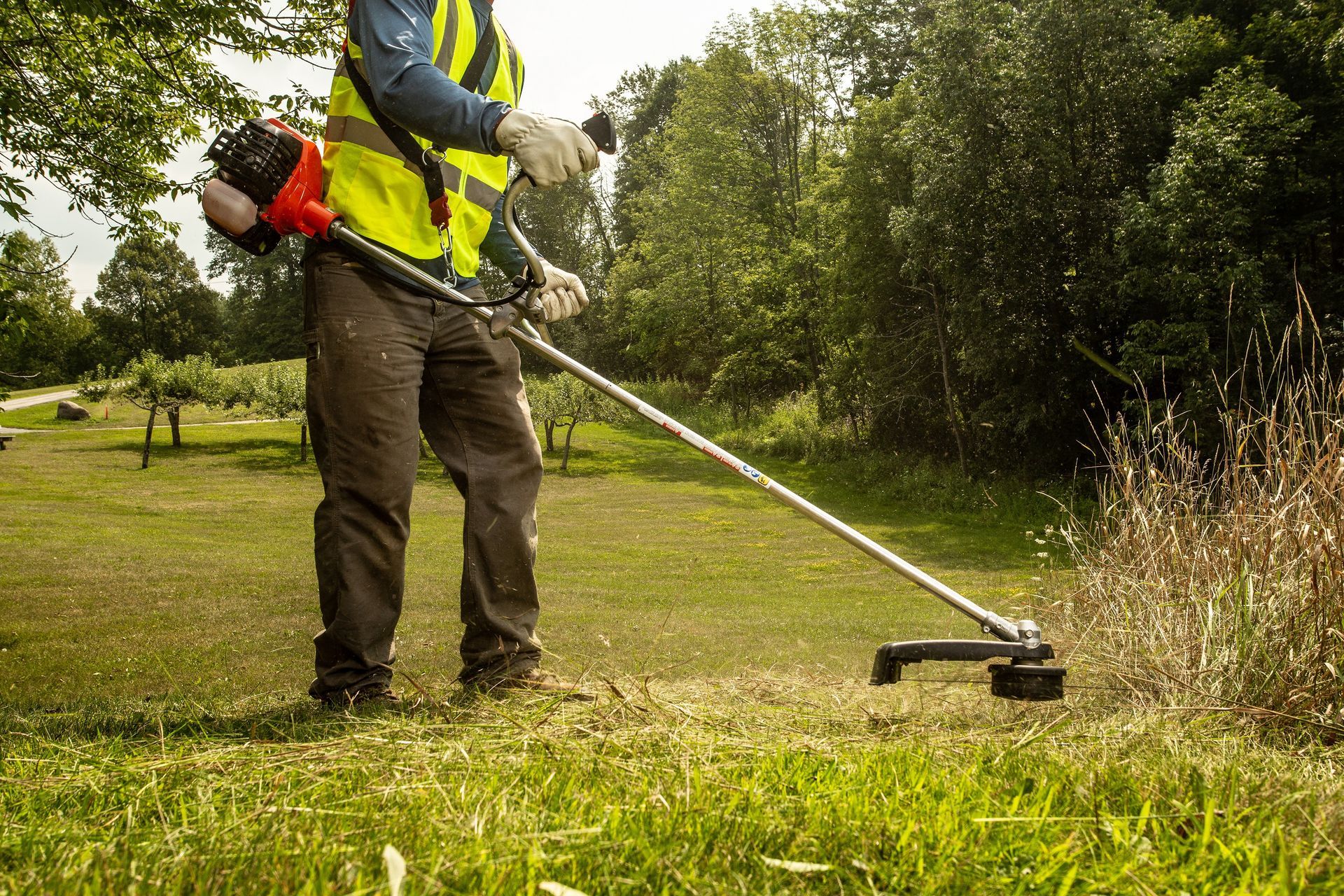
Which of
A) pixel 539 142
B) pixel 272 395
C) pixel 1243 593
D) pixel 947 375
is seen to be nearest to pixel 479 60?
pixel 539 142

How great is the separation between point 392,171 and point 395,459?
0.83 meters

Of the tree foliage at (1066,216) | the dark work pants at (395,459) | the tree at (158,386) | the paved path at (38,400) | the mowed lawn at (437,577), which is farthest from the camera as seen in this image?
the paved path at (38,400)

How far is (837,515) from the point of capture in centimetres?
1576

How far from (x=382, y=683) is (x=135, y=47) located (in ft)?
18.1

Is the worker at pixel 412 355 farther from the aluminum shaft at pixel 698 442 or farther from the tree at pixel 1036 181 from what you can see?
the tree at pixel 1036 181

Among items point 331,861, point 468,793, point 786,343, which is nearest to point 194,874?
point 331,861

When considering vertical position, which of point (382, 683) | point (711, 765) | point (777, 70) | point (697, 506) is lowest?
point (697, 506)

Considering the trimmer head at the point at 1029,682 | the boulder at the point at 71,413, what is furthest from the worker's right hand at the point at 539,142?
the boulder at the point at 71,413

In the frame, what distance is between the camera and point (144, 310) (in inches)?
1909

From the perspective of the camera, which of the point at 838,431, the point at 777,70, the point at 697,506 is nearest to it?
the point at 697,506

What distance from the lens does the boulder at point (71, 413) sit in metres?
31.6

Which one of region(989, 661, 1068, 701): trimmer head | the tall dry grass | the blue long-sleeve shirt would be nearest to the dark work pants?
the blue long-sleeve shirt

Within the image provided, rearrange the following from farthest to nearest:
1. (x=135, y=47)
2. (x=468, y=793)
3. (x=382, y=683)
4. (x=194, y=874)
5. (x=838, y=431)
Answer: (x=838, y=431), (x=135, y=47), (x=382, y=683), (x=468, y=793), (x=194, y=874)

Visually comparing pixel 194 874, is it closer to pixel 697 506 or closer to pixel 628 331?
pixel 697 506
